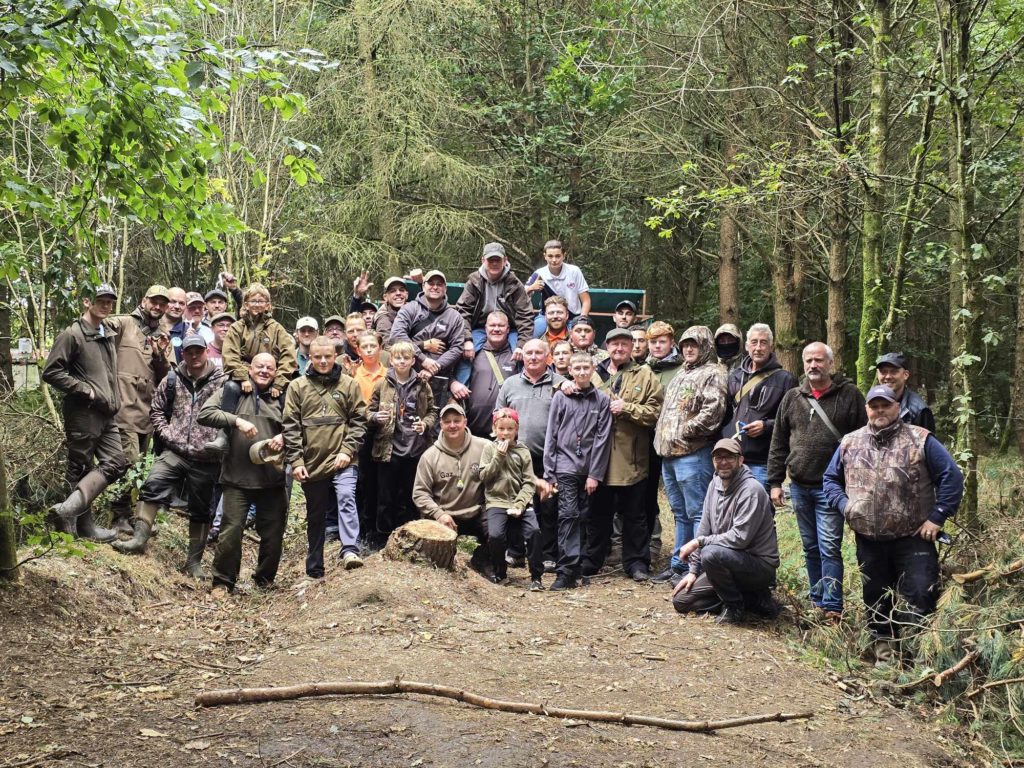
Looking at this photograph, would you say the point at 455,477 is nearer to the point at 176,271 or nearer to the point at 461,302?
the point at 461,302

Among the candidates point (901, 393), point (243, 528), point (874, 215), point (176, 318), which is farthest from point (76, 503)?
point (874, 215)

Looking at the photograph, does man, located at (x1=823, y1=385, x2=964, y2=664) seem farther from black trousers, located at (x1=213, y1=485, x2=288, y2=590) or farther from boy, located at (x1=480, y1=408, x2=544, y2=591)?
black trousers, located at (x1=213, y1=485, x2=288, y2=590)

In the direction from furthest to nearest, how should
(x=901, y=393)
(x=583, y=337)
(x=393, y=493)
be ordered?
(x=583, y=337)
(x=393, y=493)
(x=901, y=393)

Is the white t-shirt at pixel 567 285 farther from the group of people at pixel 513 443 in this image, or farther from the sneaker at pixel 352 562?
the sneaker at pixel 352 562

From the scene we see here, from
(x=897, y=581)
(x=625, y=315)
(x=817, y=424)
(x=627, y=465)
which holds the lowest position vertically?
(x=897, y=581)

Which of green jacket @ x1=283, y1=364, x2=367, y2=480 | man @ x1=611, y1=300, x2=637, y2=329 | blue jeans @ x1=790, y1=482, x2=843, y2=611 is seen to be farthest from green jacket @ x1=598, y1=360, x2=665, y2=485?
green jacket @ x1=283, y1=364, x2=367, y2=480

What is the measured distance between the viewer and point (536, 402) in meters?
9.11

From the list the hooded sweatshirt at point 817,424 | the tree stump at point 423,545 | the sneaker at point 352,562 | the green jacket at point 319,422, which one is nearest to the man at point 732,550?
the hooded sweatshirt at point 817,424

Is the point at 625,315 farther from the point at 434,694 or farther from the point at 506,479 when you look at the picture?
the point at 434,694

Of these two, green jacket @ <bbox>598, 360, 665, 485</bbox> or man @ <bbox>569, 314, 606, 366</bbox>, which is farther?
man @ <bbox>569, 314, 606, 366</bbox>

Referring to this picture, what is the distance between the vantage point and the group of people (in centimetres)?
694

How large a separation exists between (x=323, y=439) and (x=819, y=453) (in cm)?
404

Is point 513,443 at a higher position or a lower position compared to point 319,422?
lower

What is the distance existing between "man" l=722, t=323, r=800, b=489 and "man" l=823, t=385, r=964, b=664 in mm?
1207
